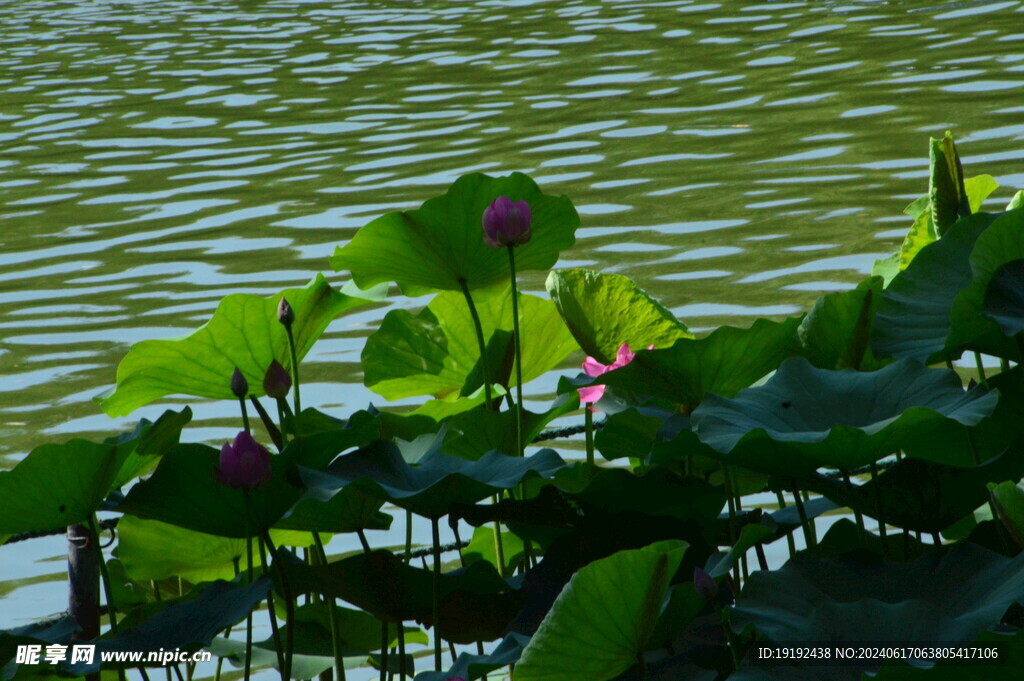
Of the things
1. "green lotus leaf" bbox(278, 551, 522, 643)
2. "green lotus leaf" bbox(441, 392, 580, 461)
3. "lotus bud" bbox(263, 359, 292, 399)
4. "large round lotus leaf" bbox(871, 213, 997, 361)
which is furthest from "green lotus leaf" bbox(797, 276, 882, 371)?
"lotus bud" bbox(263, 359, 292, 399)

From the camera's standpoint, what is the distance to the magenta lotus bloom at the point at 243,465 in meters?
0.93

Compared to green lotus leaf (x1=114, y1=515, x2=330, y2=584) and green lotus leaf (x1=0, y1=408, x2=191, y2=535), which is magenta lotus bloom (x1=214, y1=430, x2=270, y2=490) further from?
green lotus leaf (x1=114, y1=515, x2=330, y2=584)

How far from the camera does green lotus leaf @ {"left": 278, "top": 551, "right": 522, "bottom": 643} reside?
1042mm

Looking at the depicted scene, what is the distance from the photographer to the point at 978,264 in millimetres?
1092

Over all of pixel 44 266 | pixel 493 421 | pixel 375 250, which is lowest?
pixel 44 266

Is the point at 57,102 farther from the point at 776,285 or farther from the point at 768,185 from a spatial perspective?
the point at 776,285

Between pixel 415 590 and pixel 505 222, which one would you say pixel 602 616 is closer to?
pixel 415 590

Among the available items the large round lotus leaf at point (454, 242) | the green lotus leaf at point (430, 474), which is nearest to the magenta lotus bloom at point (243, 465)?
the green lotus leaf at point (430, 474)

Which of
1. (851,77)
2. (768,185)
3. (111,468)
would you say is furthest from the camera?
(851,77)

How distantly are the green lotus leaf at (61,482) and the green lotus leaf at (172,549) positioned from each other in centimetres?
14

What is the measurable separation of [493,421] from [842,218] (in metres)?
Answer: 2.89

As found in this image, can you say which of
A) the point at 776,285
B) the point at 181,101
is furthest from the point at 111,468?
the point at 181,101

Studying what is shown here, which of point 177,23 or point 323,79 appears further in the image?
point 177,23

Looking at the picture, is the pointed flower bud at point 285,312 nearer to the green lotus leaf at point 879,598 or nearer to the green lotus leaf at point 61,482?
the green lotus leaf at point 61,482
